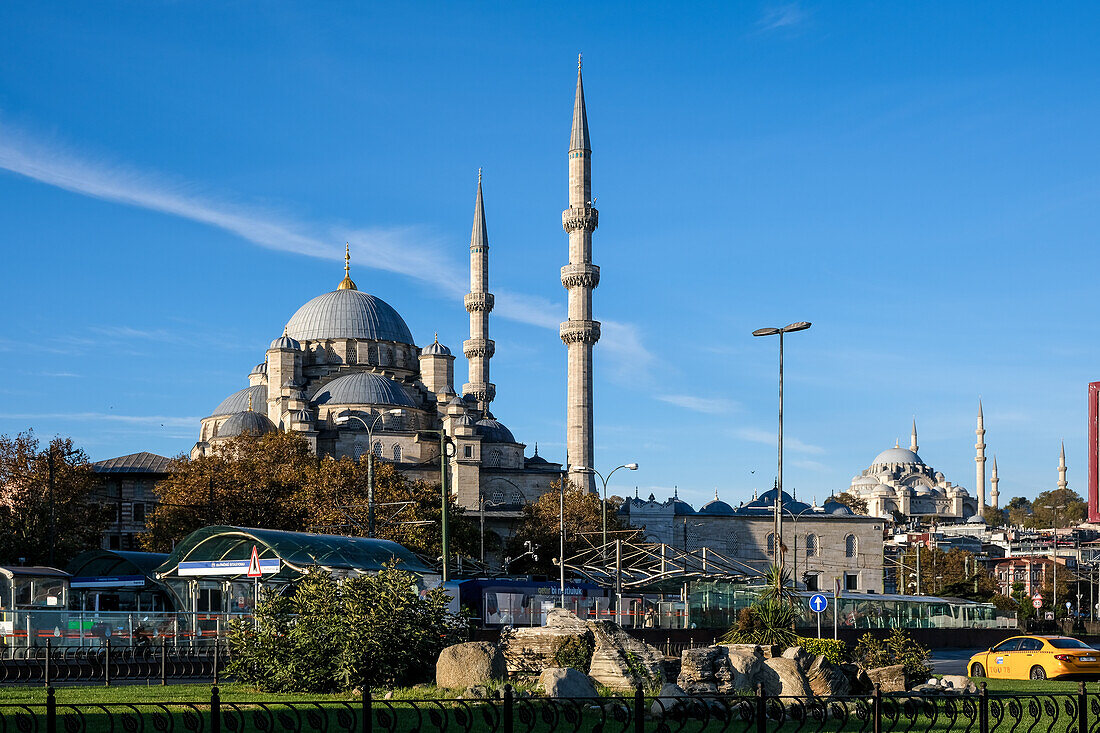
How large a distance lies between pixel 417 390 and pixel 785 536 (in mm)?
25405

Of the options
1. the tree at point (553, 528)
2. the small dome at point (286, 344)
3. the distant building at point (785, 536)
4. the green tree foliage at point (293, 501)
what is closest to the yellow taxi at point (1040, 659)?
the green tree foliage at point (293, 501)

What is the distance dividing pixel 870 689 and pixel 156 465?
6920cm

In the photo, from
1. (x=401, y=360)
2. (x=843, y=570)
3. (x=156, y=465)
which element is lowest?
(x=843, y=570)

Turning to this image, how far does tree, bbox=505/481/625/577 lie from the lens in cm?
6706

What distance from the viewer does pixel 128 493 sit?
80938 millimetres

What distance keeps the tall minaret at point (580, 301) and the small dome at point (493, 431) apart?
663 centimetres

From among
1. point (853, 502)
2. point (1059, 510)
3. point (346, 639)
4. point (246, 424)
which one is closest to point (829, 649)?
point (346, 639)

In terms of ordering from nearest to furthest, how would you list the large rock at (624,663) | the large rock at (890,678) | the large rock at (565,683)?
1. the large rock at (565,683)
2. the large rock at (624,663)
3. the large rock at (890,678)

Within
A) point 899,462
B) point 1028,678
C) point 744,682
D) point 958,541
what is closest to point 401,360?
point 958,541

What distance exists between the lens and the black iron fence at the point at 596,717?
41.0ft

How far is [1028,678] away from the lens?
80.5ft

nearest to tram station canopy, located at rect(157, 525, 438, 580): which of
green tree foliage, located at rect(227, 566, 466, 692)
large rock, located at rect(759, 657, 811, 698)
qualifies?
green tree foliage, located at rect(227, 566, 466, 692)

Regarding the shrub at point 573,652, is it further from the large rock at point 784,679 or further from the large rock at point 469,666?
the large rock at point 784,679

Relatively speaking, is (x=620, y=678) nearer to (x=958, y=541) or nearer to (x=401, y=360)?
(x=401, y=360)
